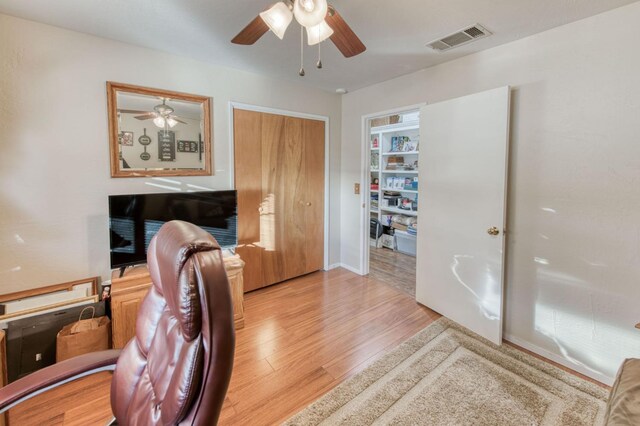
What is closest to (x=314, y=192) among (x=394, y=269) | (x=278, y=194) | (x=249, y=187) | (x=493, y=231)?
(x=278, y=194)

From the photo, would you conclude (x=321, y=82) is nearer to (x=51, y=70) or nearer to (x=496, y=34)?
(x=496, y=34)

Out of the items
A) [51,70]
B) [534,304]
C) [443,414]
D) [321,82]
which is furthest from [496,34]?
[51,70]

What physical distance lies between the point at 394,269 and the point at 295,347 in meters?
2.18

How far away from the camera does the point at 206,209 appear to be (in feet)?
8.71

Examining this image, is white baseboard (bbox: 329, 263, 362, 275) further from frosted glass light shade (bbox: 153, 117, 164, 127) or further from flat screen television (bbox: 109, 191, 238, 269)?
frosted glass light shade (bbox: 153, 117, 164, 127)

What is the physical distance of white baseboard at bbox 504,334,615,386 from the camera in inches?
76.4

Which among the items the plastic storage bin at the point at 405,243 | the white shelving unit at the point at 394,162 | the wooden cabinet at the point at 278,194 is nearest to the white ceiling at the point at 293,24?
the wooden cabinet at the point at 278,194

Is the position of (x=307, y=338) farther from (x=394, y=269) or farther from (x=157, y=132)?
(x=157, y=132)

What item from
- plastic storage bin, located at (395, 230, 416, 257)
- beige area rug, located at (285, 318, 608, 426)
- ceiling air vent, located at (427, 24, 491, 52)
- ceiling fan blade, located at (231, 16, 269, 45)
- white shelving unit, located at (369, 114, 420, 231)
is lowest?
beige area rug, located at (285, 318, 608, 426)

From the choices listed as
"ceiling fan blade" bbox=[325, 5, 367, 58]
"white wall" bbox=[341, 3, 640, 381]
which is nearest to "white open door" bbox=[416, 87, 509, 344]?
"white wall" bbox=[341, 3, 640, 381]

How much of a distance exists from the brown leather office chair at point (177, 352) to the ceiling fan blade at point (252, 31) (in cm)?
121

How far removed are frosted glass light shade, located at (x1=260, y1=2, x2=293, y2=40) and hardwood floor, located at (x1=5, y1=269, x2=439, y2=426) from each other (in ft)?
6.82

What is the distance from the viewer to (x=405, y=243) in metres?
4.83

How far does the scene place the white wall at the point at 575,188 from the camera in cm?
183
